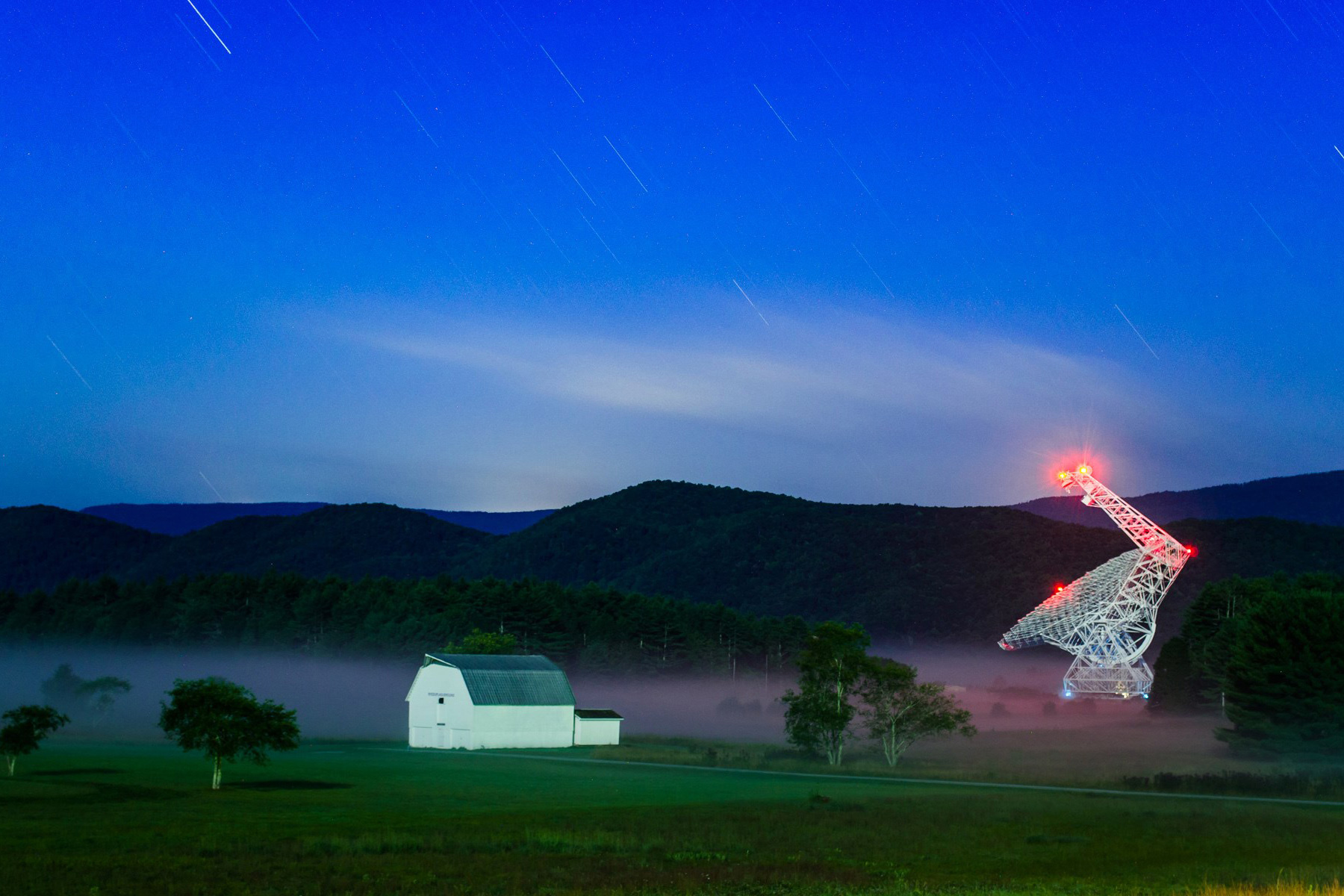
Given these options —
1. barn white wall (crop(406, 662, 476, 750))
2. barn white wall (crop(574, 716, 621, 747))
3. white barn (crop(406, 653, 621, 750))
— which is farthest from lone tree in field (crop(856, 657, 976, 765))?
barn white wall (crop(406, 662, 476, 750))

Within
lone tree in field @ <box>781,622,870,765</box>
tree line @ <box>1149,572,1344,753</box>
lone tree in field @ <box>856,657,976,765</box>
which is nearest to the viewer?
tree line @ <box>1149,572,1344,753</box>

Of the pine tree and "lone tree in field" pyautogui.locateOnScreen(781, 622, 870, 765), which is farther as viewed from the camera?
"lone tree in field" pyautogui.locateOnScreen(781, 622, 870, 765)

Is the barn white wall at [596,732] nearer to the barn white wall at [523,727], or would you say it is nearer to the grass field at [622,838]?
the barn white wall at [523,727]

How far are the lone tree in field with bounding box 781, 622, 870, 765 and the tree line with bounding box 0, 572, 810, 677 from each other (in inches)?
2556

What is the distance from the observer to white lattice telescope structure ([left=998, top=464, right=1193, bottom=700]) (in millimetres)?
86562

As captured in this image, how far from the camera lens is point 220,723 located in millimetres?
50062

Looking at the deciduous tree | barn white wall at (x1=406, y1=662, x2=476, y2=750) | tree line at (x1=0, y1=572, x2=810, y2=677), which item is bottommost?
barn white wall at (x1=406, y1=662, x2=476, y2=750)

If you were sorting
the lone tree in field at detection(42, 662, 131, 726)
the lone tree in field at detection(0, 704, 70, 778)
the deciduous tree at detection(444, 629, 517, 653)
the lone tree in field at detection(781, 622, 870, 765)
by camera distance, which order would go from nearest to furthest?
the lone tree in field at detection(0, 704, 70, 778), the lone tree in field at detection(781, 622, 870, 765), the deciduous tree at detection(444, 629, 517, 653), the lone tree in field at detection(42, 662, 131, 726)

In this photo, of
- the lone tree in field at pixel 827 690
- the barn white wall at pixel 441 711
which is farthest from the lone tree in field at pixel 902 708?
the barn white wall at pixel 441 711

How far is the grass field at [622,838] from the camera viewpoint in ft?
85.9

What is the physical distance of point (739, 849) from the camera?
32000 mm

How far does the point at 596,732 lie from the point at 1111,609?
36469 millimetres

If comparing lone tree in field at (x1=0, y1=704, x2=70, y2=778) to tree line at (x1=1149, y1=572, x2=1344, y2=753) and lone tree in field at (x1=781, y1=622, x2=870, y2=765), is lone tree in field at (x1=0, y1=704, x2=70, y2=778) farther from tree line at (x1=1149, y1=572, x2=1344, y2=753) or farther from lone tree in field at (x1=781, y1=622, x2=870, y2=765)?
tree line at (x1=1149, y1=572, x2=1344, y2=753)

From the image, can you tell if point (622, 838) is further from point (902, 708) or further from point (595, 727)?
point (595, 727)
